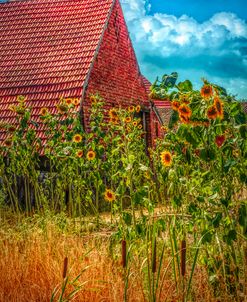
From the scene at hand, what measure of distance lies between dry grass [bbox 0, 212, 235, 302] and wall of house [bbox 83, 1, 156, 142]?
6922mm

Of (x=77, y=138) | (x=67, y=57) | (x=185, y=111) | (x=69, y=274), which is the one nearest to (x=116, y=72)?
(x=67, y=57)

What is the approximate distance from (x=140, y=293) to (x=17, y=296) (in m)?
0.98

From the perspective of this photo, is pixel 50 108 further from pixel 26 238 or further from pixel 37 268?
pixel 37 268

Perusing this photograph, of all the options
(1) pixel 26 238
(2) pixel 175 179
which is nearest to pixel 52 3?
(1) pixel 26 238

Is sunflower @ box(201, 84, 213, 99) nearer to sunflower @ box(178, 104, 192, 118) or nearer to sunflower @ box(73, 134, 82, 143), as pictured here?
sunflower @ box(178, 104, 192, 118)

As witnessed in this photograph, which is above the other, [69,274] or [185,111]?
[185,111]

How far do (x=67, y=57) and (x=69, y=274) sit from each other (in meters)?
9.33

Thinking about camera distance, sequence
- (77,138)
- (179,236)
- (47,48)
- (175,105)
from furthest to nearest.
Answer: (47,48)
(77,138)
(179,236)
(175,105)

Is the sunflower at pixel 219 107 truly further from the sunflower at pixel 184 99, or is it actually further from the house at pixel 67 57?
the house at pixel 67 57

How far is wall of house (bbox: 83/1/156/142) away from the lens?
460 inches

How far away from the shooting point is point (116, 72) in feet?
42.6

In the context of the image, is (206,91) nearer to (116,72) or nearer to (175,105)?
(175,105)

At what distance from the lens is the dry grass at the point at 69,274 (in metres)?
3.12

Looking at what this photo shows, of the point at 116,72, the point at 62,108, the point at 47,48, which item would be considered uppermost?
the point at 47,48
